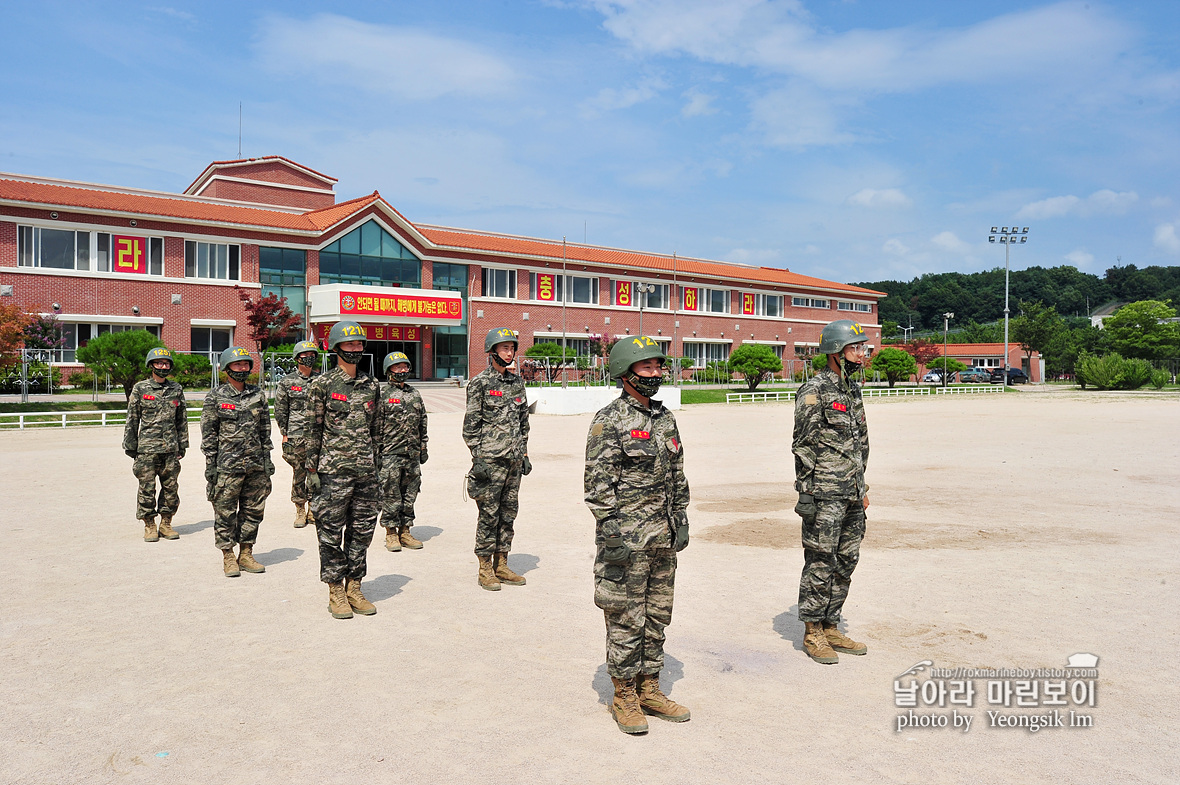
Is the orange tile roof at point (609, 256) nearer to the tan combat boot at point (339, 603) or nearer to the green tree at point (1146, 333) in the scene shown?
the green tree at point (1146, 333)

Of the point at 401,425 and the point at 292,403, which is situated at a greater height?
the point at 292,403

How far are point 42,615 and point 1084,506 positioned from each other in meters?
→ 12.6

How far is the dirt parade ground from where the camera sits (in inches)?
157

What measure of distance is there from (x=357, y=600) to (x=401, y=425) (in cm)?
280

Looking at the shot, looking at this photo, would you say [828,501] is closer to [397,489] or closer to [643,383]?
[643,383]

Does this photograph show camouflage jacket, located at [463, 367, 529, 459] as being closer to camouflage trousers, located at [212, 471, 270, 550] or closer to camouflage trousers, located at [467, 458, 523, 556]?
camouflage trousers, located at [467, 458, 523, 556]

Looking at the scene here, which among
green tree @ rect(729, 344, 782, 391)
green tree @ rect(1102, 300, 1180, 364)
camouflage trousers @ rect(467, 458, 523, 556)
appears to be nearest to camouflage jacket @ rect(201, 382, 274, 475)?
camouflage trousers @ rect(467, 458, 523, 556)

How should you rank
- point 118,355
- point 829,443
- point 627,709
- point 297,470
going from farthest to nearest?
point 118,355, point 297,470, point 829,443, point 627,709

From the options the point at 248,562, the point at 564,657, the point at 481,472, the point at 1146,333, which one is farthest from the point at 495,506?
the point at 1146,333

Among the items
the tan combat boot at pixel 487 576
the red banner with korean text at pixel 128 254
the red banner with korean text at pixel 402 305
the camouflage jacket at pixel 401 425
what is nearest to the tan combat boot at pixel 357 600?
the tan combat boot at pixel 487 576

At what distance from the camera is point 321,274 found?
4384 centimetres

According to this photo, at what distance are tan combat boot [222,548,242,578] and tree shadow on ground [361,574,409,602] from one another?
135 cm

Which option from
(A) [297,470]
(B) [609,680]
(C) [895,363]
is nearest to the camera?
(B) [609,680]

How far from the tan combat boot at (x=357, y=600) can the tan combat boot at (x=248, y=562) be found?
1.73 metres
